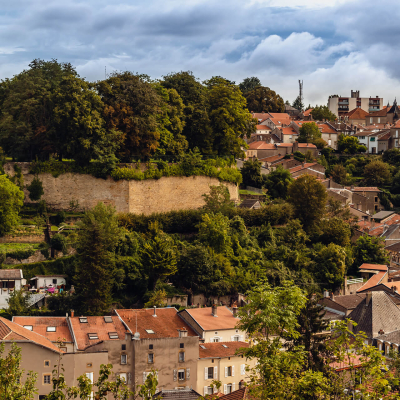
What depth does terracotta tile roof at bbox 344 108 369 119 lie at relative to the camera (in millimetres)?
95894

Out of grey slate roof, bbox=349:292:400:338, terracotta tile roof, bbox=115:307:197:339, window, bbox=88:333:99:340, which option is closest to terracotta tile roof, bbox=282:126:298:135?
grey slate roof, bbox=349:292:400:338

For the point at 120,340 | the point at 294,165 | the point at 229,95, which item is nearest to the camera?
the point at 120,340

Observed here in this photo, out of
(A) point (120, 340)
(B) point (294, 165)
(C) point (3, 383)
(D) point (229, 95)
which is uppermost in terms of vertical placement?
(D) point (229, 95)

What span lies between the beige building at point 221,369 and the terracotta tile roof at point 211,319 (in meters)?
2.04

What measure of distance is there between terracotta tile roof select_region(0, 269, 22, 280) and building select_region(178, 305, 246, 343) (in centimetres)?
888

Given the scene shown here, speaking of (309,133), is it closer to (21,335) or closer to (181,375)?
(181,375)

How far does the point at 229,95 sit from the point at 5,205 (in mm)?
18235

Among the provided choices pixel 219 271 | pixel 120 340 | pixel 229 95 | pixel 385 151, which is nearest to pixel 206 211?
pixel 219 271

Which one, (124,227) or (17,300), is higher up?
(124,227)

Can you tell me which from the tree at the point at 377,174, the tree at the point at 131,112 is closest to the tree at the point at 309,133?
the tree at the point at 377,174

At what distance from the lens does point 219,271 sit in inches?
1478

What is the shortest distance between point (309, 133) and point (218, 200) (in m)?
34.9

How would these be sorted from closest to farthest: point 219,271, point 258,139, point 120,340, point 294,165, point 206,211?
1. point 120,340
2. point 219,271
3. point 206,211
4. point 294,165
5. point 258,139

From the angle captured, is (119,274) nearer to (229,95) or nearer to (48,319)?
(48,319)
